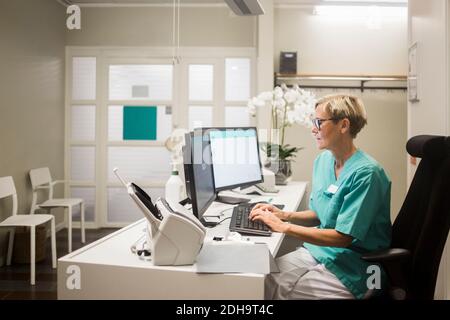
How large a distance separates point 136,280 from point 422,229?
725 mm

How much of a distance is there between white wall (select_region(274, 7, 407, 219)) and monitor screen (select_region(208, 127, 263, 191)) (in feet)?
5.01

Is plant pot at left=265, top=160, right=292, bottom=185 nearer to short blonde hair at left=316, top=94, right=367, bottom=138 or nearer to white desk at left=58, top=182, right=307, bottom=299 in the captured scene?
short blonde hair at left=316, top=94, right=367, bottom=138

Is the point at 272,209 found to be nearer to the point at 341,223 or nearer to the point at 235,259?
the point at 341,223

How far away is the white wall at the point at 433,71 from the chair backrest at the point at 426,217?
50cm

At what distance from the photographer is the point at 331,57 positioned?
3.43 m

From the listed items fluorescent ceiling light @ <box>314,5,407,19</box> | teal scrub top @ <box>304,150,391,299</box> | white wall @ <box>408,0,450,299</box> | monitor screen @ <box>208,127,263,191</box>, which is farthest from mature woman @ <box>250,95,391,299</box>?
fluorescent ceiling light @ <box>314,5,407,19</box>

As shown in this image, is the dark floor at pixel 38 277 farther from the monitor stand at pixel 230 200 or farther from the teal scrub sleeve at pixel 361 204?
the teal scrub sleeve at pixel 361 204

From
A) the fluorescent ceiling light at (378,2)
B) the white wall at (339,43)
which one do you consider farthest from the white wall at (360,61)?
the fluorescent ceiling light at (378,2)

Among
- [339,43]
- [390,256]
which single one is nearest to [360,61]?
[339,43]

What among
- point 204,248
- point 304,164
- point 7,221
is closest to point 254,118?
point 304,164

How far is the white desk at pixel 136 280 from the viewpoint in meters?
0.88

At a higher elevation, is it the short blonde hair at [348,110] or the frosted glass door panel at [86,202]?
the short blonde hair at [348,110]

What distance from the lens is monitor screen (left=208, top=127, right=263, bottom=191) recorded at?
1610 millimetres
